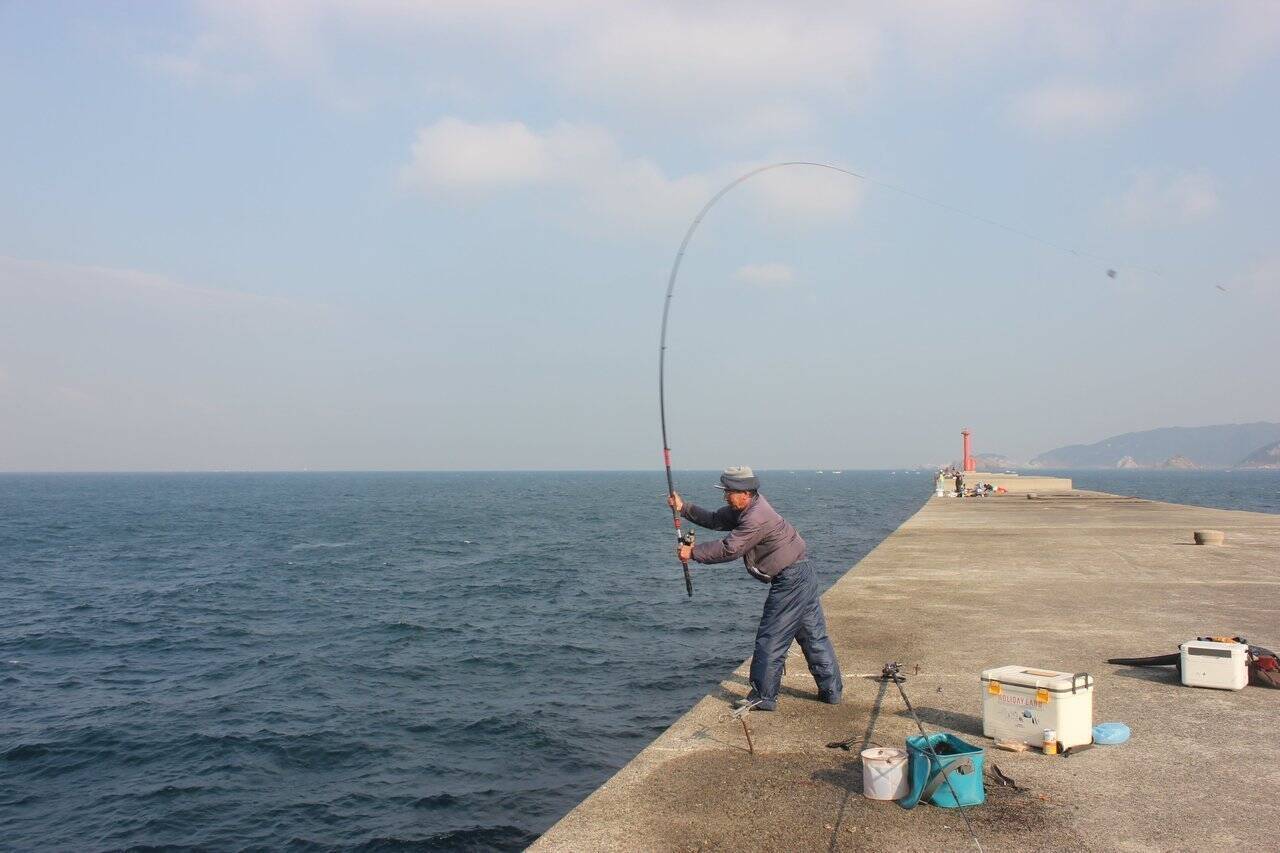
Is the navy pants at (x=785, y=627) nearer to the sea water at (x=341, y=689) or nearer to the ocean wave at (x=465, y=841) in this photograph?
the ocean wave at (x=465, y=841)

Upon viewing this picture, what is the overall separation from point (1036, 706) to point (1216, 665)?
2.04 m

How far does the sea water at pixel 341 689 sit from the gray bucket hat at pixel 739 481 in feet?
16.9

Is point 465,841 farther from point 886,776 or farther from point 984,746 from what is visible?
point 886,776

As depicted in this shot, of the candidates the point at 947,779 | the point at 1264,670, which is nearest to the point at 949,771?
the point at 947,779

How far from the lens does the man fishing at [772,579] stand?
5.72 m

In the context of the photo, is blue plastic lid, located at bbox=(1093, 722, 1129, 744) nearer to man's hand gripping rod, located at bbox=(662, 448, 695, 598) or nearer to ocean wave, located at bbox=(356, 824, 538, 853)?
man's hand gripping rod, located at bbox=(662, 448, 695, 598)

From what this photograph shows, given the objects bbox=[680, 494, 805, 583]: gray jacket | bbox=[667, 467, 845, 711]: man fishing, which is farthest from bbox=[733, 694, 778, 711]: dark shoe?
bbox=[680, 494, 805, 583]: gray jacket

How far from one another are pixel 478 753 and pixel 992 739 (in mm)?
8102

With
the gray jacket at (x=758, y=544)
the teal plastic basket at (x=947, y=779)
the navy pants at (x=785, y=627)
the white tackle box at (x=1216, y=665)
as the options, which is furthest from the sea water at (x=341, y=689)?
the white tackle box at (x=1216, y=665)

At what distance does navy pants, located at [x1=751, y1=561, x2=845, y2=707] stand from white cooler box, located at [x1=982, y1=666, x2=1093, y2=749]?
1091 mm

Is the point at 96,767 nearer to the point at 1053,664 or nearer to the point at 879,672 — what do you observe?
the point at 879,672

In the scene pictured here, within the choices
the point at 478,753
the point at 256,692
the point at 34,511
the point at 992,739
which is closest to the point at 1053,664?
the point at 992,739

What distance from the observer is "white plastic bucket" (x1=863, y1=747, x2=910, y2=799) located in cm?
428

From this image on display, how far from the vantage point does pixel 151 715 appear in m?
13.8
